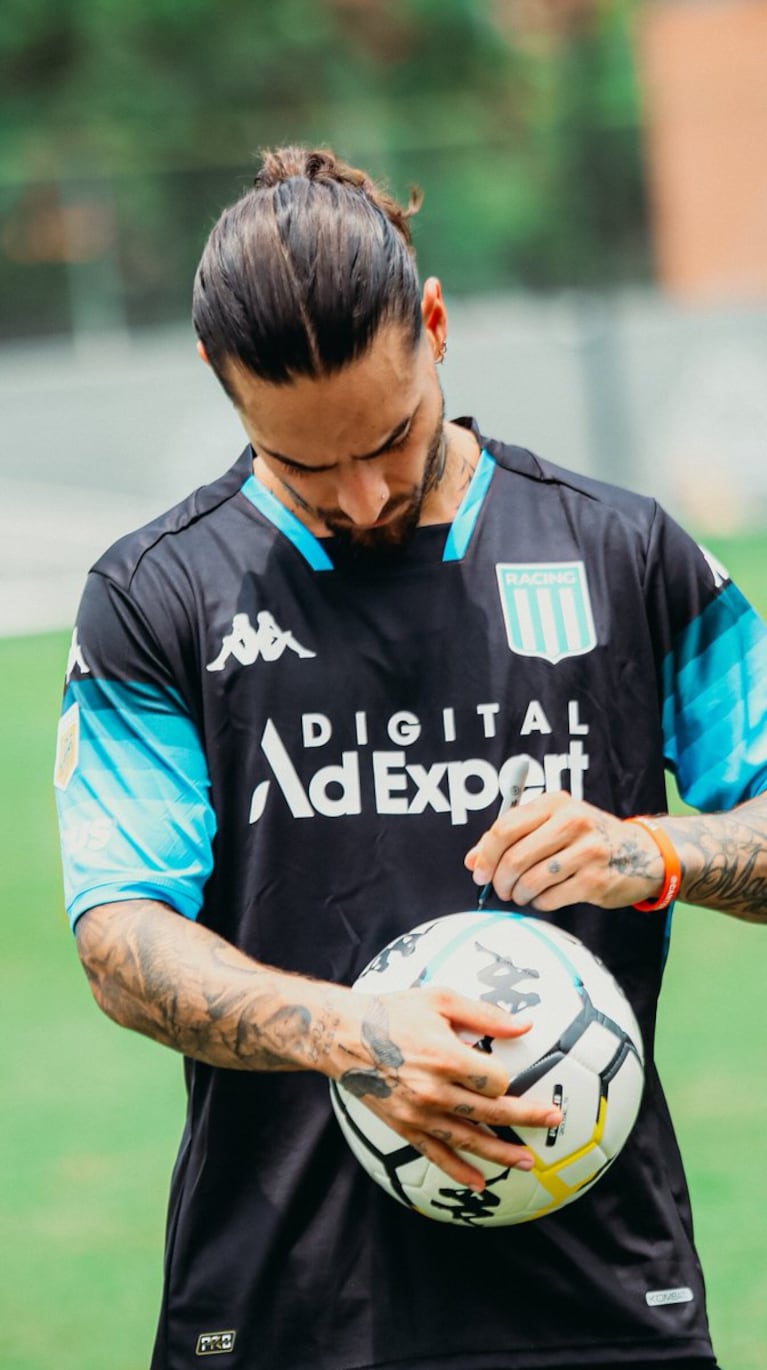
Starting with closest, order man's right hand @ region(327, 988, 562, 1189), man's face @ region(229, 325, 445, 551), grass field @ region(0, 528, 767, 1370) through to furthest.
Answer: man's right hand @ region(327, 988, 562, 1189)
man's face @ region(229, 325, 445, 551)
grass field @ region(0, 528, 767, 1370)

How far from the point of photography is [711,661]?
2.57 m

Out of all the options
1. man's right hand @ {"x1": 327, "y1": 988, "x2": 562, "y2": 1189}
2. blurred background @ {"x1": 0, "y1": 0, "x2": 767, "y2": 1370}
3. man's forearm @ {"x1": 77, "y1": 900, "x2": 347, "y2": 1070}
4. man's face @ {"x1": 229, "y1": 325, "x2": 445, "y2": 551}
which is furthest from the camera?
blurred background @ {"x1": 0, "y1": 0, "x2": 767, "y2": 1370}

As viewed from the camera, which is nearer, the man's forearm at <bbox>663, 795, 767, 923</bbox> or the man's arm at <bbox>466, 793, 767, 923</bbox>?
the man's arm at <bbox>466, 793, 767, 923</bbox>

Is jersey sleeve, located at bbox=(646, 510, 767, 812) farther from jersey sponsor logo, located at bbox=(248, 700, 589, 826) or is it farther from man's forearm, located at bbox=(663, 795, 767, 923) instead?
jersey sponsor logo, located at bbox=(248, 700, 589, 826)

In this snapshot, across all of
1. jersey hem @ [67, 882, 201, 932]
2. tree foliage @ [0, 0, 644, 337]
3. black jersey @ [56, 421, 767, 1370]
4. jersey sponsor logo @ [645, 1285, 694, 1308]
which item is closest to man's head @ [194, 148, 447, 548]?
black jersey @ [56, 421, 767, 1370]

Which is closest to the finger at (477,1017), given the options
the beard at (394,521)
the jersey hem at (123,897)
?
the jersey hem at (123,897)

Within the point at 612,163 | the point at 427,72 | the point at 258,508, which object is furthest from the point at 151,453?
the point at 427,72

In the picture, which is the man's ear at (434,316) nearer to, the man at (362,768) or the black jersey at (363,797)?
the man at (362,768)

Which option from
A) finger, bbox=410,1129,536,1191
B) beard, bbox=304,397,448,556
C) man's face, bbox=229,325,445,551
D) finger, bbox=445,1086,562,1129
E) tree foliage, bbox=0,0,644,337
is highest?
tree foliage, bbox=0,0,644,337

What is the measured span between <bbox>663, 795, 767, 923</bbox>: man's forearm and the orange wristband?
0.6 inches

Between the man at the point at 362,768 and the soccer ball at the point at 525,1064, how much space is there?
4.2 inches

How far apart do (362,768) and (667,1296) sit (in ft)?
2.58

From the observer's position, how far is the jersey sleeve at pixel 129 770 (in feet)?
7.97

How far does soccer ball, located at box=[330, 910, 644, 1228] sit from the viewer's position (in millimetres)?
2262
